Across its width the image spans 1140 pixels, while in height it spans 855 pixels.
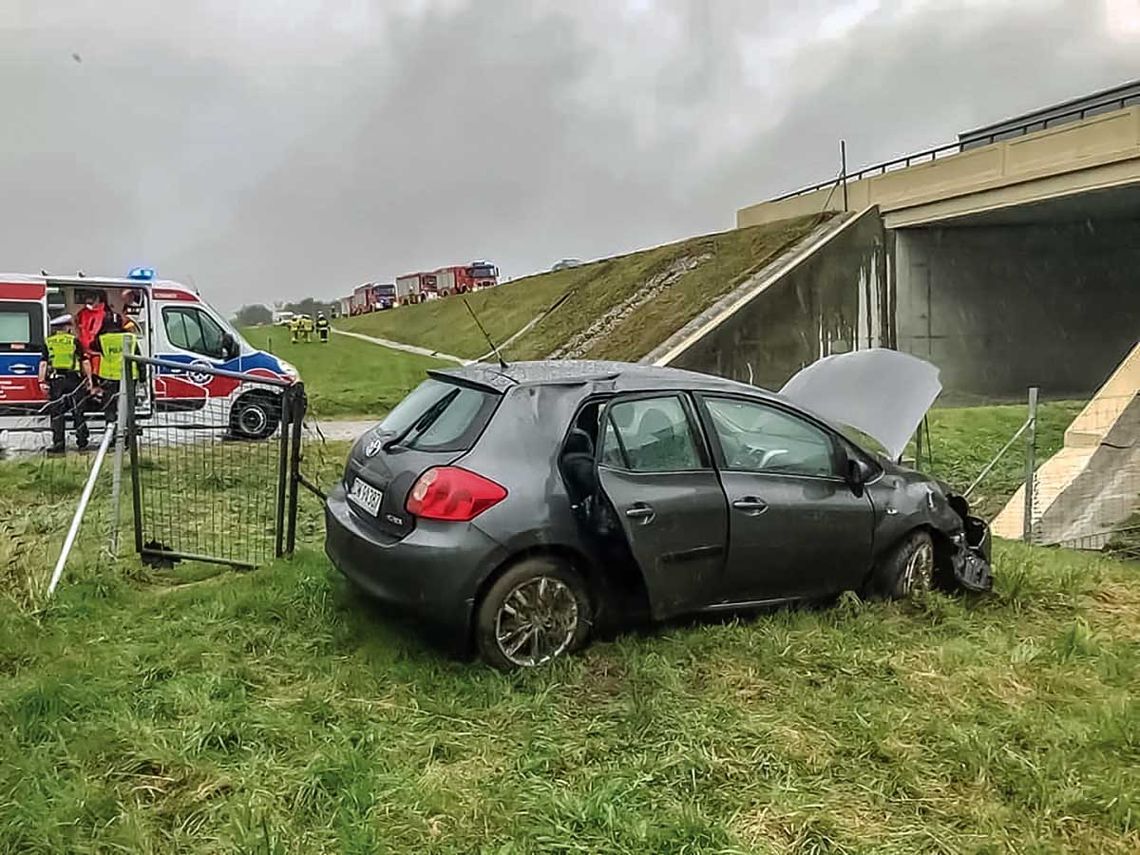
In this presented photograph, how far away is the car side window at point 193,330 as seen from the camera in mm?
14273

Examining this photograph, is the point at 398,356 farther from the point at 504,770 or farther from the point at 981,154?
the point at 504,770

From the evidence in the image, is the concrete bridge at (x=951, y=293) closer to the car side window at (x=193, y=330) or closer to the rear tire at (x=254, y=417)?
the car side window at (x=193, y=330)

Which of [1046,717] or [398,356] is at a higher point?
[398,356]

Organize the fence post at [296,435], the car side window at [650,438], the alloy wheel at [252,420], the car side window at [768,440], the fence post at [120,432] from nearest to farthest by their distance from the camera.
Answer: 1. the car side window at [650,438]
2. the car side window at [768,440]
3. the fence post at [296,435]
4. the fence post at [120,432]
5. the alloy wheel at [252,420]

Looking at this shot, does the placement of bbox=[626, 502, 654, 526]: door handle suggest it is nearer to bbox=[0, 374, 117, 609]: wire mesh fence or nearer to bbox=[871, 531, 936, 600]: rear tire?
bbox=[871, 531, 936, 600]: rear tire

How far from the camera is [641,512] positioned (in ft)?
14.7

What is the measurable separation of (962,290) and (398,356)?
724 inches

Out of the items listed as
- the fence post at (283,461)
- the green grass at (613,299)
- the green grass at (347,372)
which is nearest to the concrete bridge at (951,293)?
the green grass at (613,299)

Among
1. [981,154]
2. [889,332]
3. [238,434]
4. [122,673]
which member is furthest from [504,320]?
[122,673]

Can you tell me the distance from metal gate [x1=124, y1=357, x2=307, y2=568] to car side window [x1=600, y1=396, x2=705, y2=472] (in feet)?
7.28

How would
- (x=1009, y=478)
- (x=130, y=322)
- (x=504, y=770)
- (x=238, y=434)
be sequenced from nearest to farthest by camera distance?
(x=504, y=770) → (x=238, y=434) → (x=130, y=322) → (x=1009, y=478)

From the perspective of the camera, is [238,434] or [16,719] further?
[238,434]

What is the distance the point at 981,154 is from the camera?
68.6 feet

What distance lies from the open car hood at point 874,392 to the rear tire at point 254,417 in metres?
3.98
